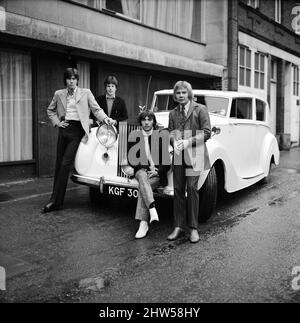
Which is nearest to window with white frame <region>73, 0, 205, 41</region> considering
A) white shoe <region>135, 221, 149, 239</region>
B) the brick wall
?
the brick wall

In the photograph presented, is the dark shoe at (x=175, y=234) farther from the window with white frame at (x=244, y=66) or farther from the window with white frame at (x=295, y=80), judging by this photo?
the window with white frame at (x=295, y=80)

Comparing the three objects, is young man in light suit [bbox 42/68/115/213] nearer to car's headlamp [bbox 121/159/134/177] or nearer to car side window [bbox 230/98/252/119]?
car's headlamp [bbox 121/159/134/177]

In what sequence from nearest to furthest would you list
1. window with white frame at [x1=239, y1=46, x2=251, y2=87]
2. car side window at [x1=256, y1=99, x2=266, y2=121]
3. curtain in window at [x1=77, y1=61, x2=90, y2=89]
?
car side window at [x1=256, y1=99, x2=266, y2=121] < curtain in window at [x1=77, y1=61, x2=90, y2=89] < window with white frame at [x1=239, y1=46, x2=251, y2=87]

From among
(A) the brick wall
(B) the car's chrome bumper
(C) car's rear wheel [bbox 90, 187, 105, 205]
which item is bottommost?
(C) car's rear wheel [bbox 90, 187, 105, 205]

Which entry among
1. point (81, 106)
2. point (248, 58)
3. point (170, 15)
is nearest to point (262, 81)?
point (248, 58)

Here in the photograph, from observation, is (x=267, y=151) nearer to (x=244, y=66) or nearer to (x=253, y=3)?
(x=244, y=66)

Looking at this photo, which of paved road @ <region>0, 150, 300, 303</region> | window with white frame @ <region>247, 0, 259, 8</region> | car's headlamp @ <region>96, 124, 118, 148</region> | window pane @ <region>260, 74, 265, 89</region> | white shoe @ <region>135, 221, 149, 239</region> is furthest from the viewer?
window pane @ <region>260, 74, 265, 89</region>

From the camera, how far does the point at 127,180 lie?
5.61 m

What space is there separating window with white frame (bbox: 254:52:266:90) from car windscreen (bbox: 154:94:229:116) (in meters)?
10.7

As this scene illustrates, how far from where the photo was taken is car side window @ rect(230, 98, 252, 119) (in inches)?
280

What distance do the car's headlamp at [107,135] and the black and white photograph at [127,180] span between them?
14 millimetres
